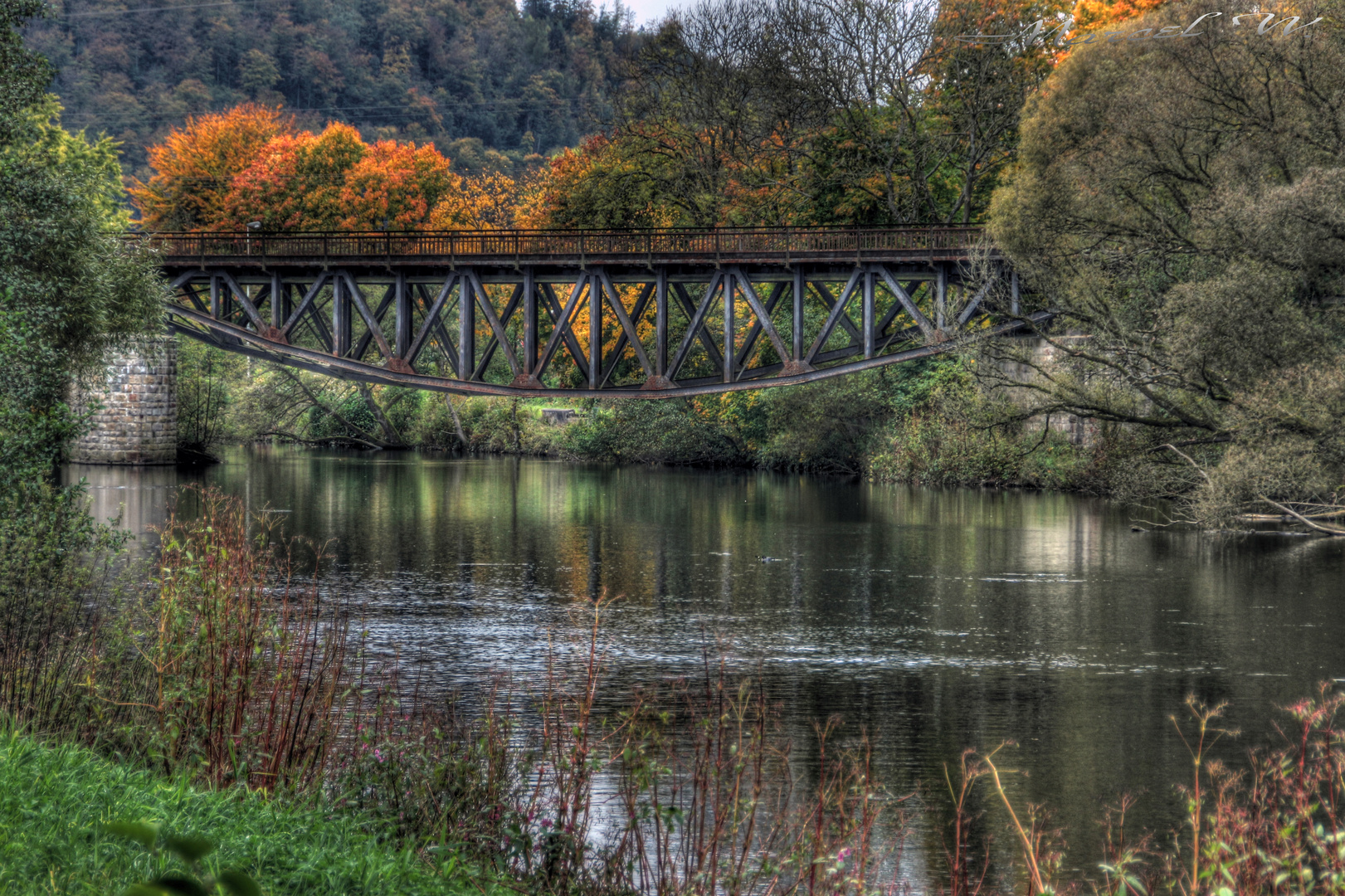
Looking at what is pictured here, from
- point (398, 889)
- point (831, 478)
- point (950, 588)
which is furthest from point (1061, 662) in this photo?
point (831, 478)

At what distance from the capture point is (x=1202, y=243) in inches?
1104

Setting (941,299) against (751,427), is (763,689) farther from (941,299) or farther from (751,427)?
(751,427)

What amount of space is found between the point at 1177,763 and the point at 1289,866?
275 inches

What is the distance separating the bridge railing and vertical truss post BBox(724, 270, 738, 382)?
0.94 metres

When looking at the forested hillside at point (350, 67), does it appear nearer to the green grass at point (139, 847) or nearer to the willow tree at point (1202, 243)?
the willow tree at point (1202, 243)

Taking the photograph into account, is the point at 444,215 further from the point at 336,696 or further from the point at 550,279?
the point at 336,696

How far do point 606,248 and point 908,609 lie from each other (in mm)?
20763

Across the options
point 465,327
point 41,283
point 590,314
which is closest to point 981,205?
point 590,314

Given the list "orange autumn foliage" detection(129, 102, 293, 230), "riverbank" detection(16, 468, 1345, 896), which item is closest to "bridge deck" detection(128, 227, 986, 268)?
"riverbank" detection(16, 468, 1345, 896)

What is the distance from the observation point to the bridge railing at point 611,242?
125 ft

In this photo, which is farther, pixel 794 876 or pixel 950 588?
pixel 950 588

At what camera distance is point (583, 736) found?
24.5 ft

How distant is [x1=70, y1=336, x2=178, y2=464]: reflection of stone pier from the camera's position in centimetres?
5200

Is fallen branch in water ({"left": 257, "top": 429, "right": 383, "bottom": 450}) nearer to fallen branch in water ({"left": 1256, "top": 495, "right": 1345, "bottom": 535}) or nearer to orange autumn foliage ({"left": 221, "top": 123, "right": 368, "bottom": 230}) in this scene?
orange autumn foliage ({"left": 221, "top": 123, "right": 368, "bottom": 230})
